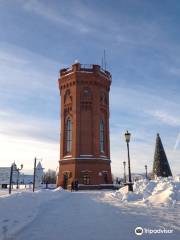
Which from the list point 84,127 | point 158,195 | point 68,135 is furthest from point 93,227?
point 68,135

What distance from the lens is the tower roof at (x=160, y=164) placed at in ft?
130

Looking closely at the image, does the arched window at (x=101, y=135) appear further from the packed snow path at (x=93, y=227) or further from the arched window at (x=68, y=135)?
the packed snow path at (x=93, y=227)

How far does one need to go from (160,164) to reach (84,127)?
13.6 m

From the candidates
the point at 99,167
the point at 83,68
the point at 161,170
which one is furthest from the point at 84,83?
the point at 161,170

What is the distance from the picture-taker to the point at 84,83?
1886 inches

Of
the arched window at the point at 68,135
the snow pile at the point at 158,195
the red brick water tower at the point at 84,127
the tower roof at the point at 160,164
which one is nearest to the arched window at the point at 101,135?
the red brick water tower at the point at 84,127

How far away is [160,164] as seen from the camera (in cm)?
3984

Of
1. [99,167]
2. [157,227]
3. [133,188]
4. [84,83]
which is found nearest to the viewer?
[157,227]

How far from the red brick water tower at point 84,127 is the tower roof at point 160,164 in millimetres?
8995

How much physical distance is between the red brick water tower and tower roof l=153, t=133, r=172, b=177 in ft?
29.5

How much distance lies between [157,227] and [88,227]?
2.05m

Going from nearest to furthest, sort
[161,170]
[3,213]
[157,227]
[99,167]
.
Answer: [157,227] < [3,213] < [161,170] < [99,167]

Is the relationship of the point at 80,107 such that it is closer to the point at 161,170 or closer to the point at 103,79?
the point at 103,79

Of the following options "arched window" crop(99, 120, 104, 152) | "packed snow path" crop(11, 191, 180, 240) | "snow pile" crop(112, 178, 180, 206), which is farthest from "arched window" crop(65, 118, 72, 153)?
"packed snow path" crop(11, 191, 180, 240)
